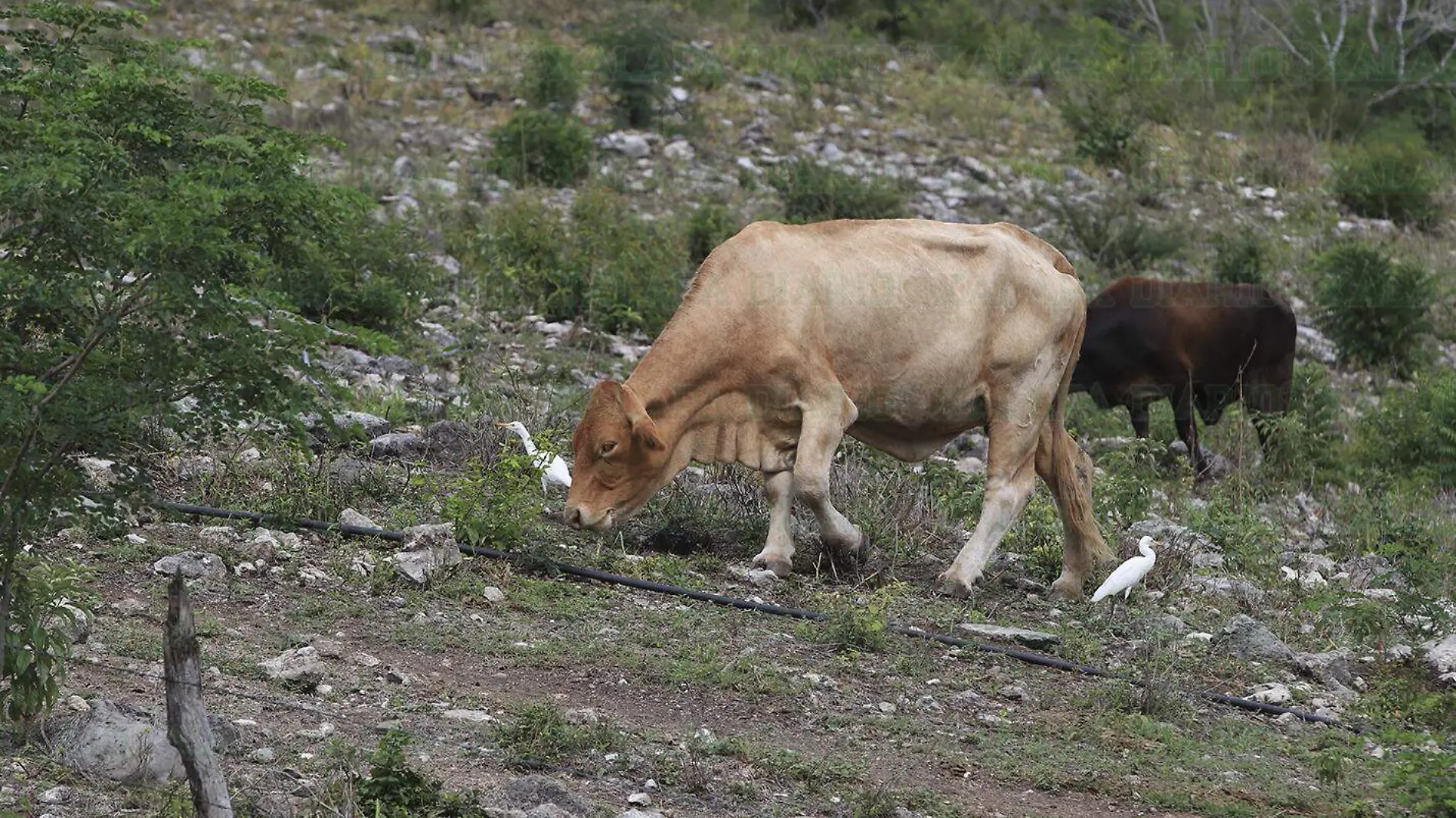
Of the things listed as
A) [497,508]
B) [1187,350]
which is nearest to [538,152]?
[1187,350]

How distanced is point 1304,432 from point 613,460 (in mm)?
6647

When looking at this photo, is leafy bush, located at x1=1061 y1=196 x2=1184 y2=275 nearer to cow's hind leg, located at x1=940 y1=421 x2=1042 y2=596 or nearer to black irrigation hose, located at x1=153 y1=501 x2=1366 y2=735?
cow's hind leg, located at x1=940 y1=421 x2=1042 y2=596

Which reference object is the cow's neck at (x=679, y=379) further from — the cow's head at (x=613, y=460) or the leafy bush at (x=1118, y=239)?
the leafy bush at (x=1118, y=239)

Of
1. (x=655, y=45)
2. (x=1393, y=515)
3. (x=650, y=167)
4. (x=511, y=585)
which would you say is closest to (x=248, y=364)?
(x=511, y=585)

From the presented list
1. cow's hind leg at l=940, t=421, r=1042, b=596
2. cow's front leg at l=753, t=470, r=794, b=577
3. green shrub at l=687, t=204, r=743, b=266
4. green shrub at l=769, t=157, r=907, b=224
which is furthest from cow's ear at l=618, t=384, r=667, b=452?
green shrub at l=769, t=157, r=907, b=224

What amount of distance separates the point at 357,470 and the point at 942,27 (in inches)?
782

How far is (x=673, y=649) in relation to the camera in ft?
24.0

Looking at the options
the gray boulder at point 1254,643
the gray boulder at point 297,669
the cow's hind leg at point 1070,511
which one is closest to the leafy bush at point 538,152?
the cow's hind leg at point 1070,511

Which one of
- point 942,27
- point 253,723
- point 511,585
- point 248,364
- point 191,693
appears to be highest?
point 248,364

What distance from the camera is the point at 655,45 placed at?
20.7m

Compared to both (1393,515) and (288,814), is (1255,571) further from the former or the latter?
(288,814)

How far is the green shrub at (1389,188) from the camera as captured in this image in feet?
67.6

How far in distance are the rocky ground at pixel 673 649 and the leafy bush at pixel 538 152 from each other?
430 cm

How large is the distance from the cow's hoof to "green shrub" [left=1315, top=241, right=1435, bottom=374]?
9.19m
